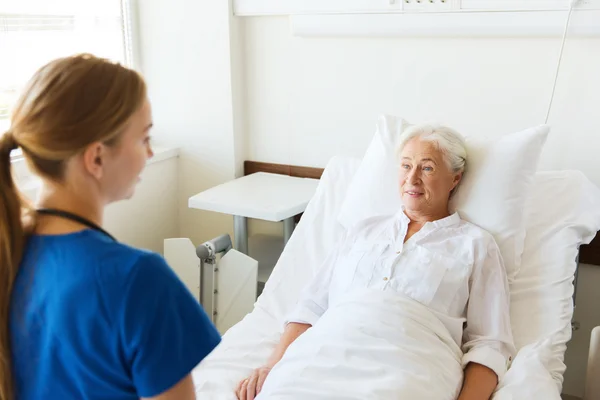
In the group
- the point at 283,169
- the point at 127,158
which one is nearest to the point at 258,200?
the point at 283,169

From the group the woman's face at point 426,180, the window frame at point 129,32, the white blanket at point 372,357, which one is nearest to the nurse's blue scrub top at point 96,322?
the white blanket at point 372,357

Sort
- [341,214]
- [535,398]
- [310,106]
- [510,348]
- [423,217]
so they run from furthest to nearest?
[310,106] < [341,214] < [423,217] < [510,348] < [535,398]

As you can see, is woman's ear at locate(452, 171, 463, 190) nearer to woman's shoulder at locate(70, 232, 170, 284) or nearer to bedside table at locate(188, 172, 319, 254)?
bedside table at locate(188, 172, 319, 254)

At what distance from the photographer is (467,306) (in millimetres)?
1726

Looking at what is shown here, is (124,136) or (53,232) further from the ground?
(124,136)

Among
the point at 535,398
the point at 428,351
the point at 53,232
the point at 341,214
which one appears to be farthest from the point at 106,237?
the point at 341,214

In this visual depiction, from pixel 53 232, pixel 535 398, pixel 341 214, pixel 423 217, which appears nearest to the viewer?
pixel 53 232

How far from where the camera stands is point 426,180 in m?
1.84

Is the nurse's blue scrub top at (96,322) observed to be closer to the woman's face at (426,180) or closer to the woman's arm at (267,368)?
the woman's arm at (267,368)

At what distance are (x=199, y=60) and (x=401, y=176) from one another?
1172 mm

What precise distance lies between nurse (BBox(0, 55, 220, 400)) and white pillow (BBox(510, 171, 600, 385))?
1128 mm

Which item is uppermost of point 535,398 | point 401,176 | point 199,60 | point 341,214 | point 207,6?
point 207,6

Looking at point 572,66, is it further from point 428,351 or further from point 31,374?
point 31,374

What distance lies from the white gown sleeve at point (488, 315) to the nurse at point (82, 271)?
0.92m
